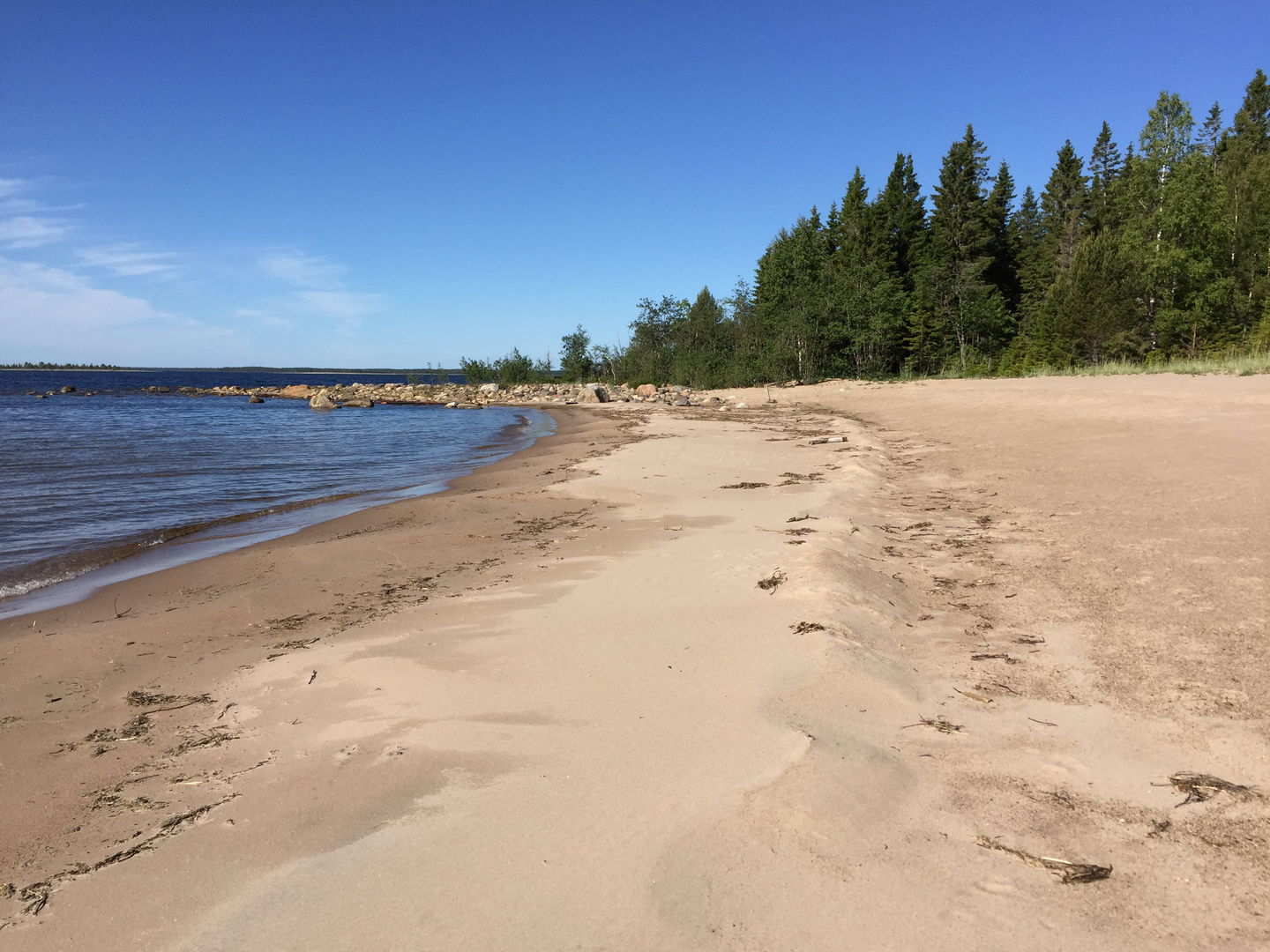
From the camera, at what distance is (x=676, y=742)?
313 cm

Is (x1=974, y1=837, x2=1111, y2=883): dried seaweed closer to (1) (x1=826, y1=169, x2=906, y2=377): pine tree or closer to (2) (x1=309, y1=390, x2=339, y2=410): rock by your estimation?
(1) (x1=826, y1=169, x2=906, y2=377): pine tree

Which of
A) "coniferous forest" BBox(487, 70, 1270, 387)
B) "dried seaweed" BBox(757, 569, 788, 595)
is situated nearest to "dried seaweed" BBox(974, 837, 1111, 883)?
"dried seaweed" BBox(757, 569, 788, 595)

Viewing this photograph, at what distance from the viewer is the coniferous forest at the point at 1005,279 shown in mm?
29438

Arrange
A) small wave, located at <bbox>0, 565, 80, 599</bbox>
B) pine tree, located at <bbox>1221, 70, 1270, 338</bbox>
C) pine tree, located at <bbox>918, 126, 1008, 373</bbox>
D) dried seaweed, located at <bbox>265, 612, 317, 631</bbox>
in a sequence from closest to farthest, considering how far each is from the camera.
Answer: dried seaweed, located at <bbox>265, 612, 317, 631</bbox> < small wave, located at <bbox>0, 565, 80, 599</bbox> < pine tree, located at <bbox>1221, 70, 1270, 338</bbox> < pine tree, located at <bbox>918, 126, 1008, 373</bbox>

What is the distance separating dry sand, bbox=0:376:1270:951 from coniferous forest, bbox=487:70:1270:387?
90.8 ft

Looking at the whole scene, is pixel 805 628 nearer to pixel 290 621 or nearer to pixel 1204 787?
pixel 1204 787

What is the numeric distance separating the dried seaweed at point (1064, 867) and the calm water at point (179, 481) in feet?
25.9

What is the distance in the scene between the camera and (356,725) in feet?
11.4

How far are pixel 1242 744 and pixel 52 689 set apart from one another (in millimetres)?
6448

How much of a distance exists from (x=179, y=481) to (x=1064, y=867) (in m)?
16.0

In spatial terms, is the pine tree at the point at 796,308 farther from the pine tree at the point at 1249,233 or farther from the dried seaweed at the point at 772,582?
the dried seaweed at the point at 772,582

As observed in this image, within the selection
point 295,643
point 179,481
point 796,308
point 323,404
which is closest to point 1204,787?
point 295,643

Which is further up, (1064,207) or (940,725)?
(1064,207)

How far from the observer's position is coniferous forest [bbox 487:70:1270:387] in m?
29.4
